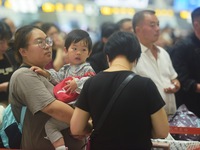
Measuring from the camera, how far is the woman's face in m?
2.70

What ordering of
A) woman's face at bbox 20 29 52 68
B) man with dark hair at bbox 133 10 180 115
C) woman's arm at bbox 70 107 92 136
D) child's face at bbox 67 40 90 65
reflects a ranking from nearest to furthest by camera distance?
1. woman's arm at bbox 70 107 92 136
2. woman's face at bbox 20 29 52 68
3. child's face at bbox 67 40 90 65
4. man with dark hair at bbox 133 10 180 115

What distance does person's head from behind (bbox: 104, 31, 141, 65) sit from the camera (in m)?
2.33

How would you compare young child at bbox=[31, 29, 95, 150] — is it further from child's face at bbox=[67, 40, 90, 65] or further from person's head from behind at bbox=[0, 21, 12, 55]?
person's head from behind at bbox=[0, 21, 12, 55]

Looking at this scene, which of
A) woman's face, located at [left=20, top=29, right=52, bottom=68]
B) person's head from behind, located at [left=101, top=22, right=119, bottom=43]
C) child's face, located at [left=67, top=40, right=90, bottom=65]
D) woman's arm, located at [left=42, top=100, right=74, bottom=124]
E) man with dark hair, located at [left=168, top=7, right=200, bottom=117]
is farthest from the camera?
person's head from behind, located at [left=101, top=22, right=119, bottom=43]

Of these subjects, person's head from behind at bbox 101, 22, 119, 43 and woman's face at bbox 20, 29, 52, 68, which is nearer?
woman's face at bbox 20, 29, 52, 68

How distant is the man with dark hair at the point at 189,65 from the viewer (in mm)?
4047

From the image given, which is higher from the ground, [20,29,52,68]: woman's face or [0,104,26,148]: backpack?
[20,29,52,68]: woman's face

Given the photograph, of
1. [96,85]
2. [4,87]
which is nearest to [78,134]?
[96,85]

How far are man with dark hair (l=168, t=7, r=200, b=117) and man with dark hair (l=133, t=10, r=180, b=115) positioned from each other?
19 cm

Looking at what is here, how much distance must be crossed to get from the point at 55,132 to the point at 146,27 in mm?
1827

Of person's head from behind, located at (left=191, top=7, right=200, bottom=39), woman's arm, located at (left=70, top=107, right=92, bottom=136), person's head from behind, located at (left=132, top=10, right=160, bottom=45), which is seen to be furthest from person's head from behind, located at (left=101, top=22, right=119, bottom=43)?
woman's arm, located at (left=70, top=107, right=92, bottom=136)

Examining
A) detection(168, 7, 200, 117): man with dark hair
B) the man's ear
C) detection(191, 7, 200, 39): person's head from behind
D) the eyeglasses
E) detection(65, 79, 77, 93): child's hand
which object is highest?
the eyeglasses

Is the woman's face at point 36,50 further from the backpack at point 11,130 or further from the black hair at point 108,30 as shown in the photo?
the black hair at point 108,30

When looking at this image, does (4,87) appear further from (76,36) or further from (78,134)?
(78,134)
